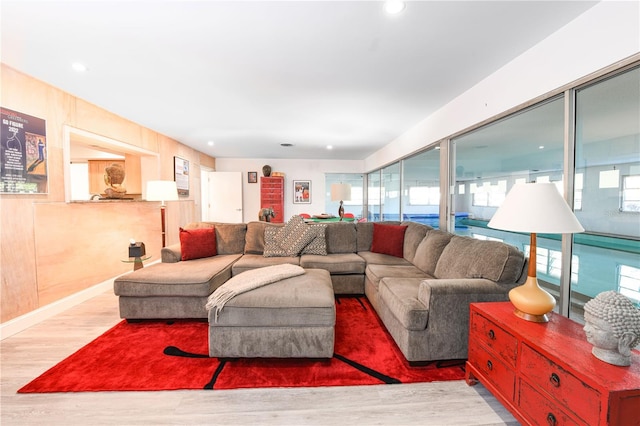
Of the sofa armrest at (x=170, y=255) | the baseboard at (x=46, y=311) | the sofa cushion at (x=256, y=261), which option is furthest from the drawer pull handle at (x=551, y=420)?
the baseboard at (x=46, y=311)

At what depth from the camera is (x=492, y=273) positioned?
2033 millimetres

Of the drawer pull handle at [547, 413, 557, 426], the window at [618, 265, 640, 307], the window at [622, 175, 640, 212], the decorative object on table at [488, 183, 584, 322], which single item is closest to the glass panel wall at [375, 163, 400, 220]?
the window at [618, 265, 640, 307]

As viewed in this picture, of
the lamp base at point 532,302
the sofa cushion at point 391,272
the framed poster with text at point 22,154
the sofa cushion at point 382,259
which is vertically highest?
the framed poster with text at point 22,154

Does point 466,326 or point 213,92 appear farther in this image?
point 213,92

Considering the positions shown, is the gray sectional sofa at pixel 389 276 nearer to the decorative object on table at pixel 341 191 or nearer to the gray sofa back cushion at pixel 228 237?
the gray sofa back cushion at pixel 228 237

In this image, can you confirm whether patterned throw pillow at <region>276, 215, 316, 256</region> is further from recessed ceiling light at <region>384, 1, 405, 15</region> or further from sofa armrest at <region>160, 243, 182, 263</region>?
recessed ceiling light at <region>384, 1, 405, 15</region>

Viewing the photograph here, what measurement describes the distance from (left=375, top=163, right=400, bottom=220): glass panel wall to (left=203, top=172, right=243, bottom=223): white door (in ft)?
12.5

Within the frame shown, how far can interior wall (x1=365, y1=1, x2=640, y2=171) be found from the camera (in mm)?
1516

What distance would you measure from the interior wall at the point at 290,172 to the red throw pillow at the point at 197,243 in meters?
4.22

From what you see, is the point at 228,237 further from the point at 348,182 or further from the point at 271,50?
the point at 348,182

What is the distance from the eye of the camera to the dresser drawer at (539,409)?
116 cm

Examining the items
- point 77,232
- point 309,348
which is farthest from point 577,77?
point 77,232

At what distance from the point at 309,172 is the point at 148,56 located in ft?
18.7

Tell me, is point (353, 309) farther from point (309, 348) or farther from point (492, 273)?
point (492, 273)
